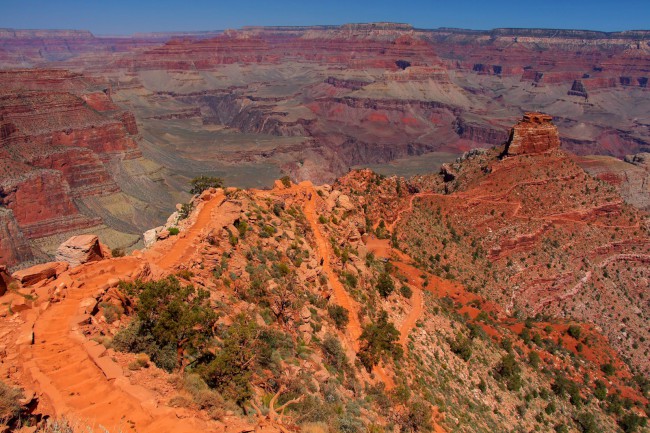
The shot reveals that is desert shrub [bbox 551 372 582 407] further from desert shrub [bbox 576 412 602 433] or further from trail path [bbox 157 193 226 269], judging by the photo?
trail path [bbox 157 193 226 269]

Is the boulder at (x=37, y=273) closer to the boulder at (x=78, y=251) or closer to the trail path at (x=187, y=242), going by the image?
the boulder at (x=78, y=251)

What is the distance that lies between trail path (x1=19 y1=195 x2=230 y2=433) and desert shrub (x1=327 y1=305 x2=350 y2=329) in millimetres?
8904

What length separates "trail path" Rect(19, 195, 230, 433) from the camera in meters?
8.23

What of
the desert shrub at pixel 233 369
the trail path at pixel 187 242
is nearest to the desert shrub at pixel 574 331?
the trail path at pixel 187 242

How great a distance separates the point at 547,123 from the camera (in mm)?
45781

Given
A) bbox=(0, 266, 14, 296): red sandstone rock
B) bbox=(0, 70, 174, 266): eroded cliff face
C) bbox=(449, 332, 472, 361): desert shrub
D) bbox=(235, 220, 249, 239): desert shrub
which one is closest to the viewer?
bbox=(0, 266, 14, 296): red sandstone rock

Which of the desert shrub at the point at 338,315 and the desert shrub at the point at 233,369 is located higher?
the desert shrub at the point at 233,369

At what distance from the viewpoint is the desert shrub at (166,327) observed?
11.0 m

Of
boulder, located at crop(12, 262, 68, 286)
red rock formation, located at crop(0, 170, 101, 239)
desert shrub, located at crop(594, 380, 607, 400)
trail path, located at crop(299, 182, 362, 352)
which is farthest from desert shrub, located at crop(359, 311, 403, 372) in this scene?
red rock formation, located at crop(0, 170, 101, 239)

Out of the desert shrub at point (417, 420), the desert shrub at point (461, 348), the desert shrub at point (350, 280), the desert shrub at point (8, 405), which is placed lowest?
the desert shrub at point (461, 348)

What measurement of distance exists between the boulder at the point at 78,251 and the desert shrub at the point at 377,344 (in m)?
10.5

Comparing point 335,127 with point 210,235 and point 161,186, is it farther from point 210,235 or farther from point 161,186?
point 210,235

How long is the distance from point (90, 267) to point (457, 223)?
109ft

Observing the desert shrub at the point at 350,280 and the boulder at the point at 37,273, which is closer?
the boulder at the point at 37,273
